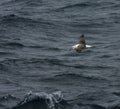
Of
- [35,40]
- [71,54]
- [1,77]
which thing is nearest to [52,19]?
[35,40]

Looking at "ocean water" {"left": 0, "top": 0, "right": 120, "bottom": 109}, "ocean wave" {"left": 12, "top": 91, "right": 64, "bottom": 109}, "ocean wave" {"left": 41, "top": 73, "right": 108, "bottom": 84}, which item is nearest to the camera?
"ocean wave" {"left": 12, "top": 91, "right": 64, "bottom": 109}

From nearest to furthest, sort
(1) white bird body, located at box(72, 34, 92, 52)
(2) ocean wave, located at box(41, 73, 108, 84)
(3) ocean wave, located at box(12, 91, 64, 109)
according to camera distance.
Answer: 1. (3) ocean wave, located at box(12, 91, 64, 109)
2. (2) ocean wave, located at box(41, 73, 108, 84)
3. (1) white bird body, located at box(72, 34, 92, 52)

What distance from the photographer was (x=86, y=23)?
96.5ft

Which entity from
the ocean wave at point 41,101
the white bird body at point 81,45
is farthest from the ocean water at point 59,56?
the white bird body at point 81,45

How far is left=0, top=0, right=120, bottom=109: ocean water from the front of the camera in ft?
62.6

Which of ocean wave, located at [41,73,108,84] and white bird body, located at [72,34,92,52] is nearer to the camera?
ocean wave, located at [41,73,108,84]

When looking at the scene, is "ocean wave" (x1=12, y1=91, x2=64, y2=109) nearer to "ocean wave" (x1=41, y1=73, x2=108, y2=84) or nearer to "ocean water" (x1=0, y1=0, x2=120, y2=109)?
"ocean water" (x1=0, y1=0, x2=120, y2=109)

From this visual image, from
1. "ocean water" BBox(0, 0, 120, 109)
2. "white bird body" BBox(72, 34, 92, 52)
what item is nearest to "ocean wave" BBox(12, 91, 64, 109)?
"ocean water" BBox(0, 0, 120, 109)

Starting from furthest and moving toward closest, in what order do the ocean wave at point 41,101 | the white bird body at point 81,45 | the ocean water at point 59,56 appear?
1. the white bird body at point 81,45
2. the ocean water at point 59,56
3. the ocean wave at point 41,101

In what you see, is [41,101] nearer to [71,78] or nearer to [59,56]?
[71,78]

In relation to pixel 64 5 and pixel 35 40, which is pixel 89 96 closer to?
pixel 35 40

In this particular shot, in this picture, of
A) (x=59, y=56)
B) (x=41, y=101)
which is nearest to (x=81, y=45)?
(x=59, y=56)

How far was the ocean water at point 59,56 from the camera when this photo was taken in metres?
19.1

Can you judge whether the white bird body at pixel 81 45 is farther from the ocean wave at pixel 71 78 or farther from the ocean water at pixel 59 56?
the ocean wave at pixel 71 78
